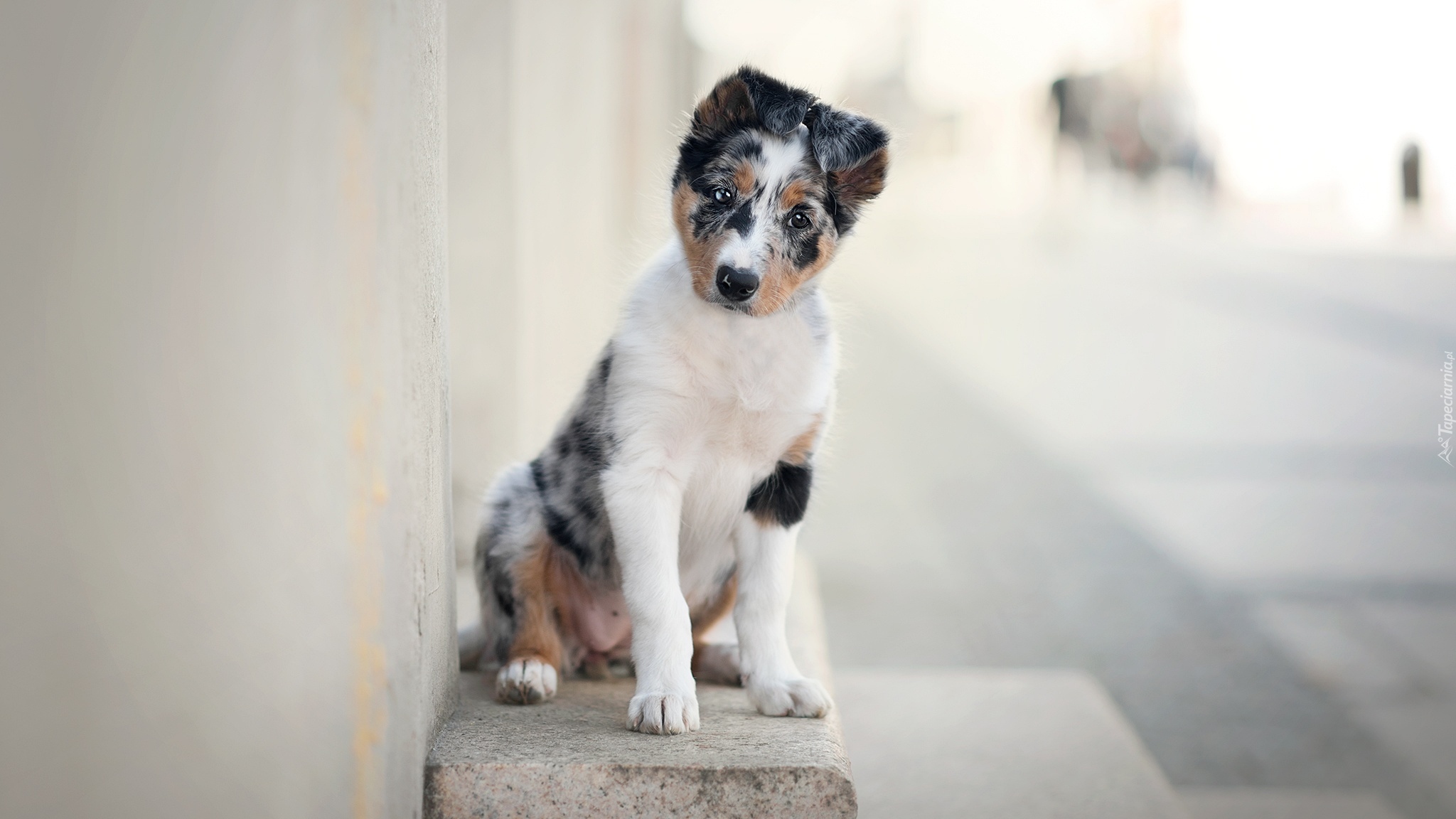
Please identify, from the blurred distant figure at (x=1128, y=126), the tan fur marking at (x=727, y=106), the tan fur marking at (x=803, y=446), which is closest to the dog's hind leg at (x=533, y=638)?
the tan fur marking at (x=803, y=446)

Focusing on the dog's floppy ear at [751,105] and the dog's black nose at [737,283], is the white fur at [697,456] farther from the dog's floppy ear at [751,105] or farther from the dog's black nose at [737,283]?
the dog's floppy ear at [751,105]

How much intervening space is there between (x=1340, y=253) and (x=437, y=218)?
15.0 metres

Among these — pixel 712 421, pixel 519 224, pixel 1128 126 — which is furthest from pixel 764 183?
pixel 1128 126

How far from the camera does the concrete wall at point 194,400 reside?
1741 mm

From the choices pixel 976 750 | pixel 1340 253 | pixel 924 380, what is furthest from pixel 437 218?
pixel 1340 253

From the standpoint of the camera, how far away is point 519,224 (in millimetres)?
4512

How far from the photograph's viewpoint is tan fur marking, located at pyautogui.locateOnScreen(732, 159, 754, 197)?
99.8 inches

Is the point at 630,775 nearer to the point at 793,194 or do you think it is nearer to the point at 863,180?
the point at 793,194

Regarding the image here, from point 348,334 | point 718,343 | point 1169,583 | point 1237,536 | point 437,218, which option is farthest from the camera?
point 1237,536

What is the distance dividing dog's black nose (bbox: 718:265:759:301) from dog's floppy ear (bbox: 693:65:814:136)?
0.35 metres

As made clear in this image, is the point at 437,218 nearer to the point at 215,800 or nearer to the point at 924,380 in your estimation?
the point at 215,800

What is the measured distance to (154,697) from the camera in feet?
5.92

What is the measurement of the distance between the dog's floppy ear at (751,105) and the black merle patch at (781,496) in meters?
0.73

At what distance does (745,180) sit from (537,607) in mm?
1060
